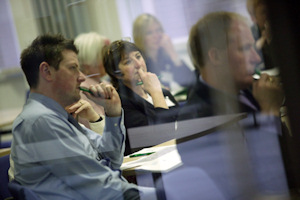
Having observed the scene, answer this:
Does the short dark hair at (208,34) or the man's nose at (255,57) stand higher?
the short dark hair at (208,34)

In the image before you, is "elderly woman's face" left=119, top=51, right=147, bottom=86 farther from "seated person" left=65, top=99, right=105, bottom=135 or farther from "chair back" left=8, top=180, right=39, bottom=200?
"chair back" left=8, top=180, right=39, bottom=200

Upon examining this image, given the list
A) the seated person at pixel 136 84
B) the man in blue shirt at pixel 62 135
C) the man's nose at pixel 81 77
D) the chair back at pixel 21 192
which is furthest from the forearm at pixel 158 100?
the chair back at pixel 21 192

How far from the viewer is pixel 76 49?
138 cm

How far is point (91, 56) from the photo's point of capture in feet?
4.48

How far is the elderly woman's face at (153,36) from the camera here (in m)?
1.31

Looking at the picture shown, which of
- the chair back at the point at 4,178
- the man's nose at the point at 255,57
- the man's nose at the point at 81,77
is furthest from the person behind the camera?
the chair back at the point at 4,178

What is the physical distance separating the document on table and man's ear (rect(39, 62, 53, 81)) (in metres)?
0.37

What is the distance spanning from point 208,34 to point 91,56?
367mm

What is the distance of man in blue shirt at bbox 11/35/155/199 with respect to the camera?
1.39 metres

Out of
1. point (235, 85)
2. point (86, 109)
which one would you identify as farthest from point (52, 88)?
point (235, 85)

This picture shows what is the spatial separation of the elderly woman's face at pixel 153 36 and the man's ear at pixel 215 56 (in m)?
0.16

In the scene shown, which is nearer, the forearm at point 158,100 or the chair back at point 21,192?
the forearm at point 158,100

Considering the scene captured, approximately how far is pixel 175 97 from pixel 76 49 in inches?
13.8

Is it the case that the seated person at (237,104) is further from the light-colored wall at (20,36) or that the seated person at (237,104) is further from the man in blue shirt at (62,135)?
the light-colored wall at (20,36)
